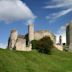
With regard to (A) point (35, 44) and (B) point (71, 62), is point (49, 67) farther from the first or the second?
(A) point (35, 44)

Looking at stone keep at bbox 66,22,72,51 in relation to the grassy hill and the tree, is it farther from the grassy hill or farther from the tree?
the grassy hill

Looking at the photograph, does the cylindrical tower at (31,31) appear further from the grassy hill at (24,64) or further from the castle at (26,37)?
the grassy hill at (24,64)

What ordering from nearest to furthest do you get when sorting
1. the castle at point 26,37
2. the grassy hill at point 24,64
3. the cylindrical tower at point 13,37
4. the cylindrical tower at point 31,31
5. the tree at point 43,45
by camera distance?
the grassy hill at point 24,64
the tree at point 43,45
the castle at point 26,37
the cylindrical tower at point 13,37
the cylindrical tower at point 31,31

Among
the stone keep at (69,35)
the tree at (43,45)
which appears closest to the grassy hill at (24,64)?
the tree at (43,45)

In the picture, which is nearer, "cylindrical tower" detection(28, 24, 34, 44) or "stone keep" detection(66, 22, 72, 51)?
"cylindrical tower" detection(28, 24, 34, 44)

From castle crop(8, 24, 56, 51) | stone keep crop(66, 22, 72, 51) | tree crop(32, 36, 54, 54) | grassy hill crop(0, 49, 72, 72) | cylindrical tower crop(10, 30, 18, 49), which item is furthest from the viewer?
stone keep crop(66, 22, 72, 51)

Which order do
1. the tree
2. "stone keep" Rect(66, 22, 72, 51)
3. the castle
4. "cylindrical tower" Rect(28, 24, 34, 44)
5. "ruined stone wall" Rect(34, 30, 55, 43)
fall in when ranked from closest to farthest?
the tree < the castle < "cylindrical tower" Rect(28, 24, 34, 44) < "ruined stone wall" Rect(34, 30, 55, 43) < "stone keep" Rect(66, 22, 72, 51)

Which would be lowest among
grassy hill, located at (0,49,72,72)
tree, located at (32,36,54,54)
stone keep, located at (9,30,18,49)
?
grassy hill, located at (0,49,72,72)

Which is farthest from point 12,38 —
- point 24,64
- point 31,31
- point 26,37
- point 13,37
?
point 24,64

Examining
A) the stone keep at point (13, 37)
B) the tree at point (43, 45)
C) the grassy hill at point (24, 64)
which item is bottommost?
the grassy hill at point (24, 64)

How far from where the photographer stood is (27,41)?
97938 mm

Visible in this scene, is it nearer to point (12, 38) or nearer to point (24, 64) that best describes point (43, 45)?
point (12, 38)

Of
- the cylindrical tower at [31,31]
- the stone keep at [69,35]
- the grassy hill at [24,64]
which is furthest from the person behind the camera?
the stone keep at [69,35]

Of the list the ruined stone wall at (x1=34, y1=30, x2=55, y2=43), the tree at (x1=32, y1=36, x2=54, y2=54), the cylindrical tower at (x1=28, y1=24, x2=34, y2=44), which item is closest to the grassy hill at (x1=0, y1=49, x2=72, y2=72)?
the tree at (x1=32, y1=36, x2=54, y2=54)
